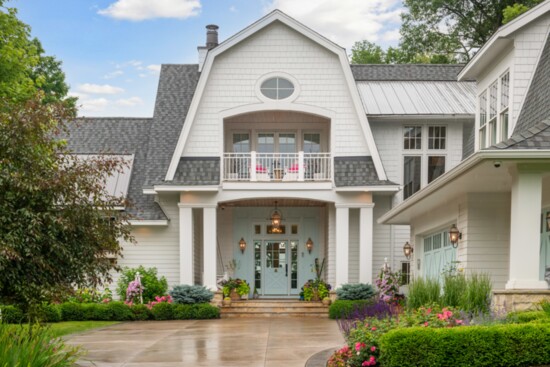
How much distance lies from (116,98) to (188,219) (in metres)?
16.7

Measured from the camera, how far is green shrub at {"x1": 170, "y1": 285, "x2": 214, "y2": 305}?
1994 cm

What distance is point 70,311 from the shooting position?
19031 mm

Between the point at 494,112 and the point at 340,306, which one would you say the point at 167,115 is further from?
the point at 494,112

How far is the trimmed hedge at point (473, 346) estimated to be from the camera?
727cm

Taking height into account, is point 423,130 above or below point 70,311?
above

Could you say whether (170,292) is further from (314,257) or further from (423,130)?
(423,130)

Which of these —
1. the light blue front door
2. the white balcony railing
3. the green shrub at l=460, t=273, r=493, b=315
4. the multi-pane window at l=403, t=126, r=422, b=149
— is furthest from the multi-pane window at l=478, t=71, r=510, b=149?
the multi-pane window at l=403, t=126, r=422, b=149

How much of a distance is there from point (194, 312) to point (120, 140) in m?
8.45

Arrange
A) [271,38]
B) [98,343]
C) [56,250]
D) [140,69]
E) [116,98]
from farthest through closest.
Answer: [116,98]
[140,69]
[271,38]
[98,343]
[56,250]

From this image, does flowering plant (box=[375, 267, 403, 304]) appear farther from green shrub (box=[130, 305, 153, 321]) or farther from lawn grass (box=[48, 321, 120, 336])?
lawn grass (box=[48, 321, 120, 336])

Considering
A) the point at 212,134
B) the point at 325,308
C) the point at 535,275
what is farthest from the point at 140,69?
the point at 535,275

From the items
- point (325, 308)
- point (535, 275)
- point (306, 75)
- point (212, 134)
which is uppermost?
point (306, 75)

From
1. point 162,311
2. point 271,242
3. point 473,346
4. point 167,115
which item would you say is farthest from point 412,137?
point 473,346

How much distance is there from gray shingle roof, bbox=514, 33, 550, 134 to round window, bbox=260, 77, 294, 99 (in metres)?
9.65
